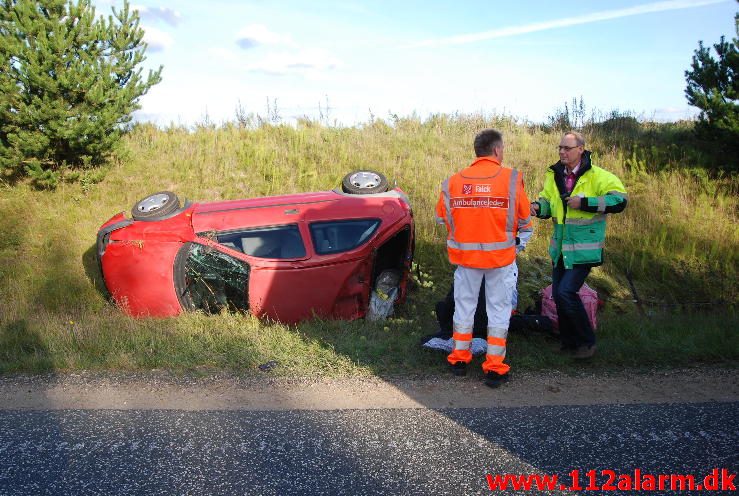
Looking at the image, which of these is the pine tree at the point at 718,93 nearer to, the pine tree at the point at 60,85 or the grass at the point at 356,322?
the grass at the point at 356,322

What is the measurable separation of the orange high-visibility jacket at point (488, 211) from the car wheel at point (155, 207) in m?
3.83

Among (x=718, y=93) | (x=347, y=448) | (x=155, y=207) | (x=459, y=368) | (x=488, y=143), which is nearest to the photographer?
(x=347, y=448)

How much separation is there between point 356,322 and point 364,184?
76.3 inches

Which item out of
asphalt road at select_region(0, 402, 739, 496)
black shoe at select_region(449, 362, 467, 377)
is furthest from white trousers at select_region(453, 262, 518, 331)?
asphalt road at select_region(0, 402, 739, 496)

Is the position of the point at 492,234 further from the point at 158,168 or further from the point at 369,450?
the point at 158,168

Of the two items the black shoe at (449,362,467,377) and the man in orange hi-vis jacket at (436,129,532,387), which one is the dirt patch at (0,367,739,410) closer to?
the black shoe at (449,362,467,377)

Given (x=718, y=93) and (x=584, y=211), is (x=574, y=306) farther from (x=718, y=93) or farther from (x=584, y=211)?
(x=718, y=93)

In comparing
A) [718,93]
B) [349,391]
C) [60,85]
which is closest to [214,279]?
[349,391]

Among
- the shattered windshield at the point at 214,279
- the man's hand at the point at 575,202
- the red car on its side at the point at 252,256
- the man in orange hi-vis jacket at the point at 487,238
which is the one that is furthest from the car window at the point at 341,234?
the man's hand at the point at 575,202

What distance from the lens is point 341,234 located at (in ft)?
22.6

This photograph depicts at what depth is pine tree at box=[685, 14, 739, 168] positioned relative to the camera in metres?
10.0

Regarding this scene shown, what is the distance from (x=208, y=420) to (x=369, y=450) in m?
1.18

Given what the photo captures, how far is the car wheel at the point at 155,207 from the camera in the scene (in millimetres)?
6887

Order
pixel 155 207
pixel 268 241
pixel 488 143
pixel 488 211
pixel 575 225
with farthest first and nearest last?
pixel 155 207 < pixel 268 241 < pixel 575 225 < pixel 488 143 < pixel 488 211
